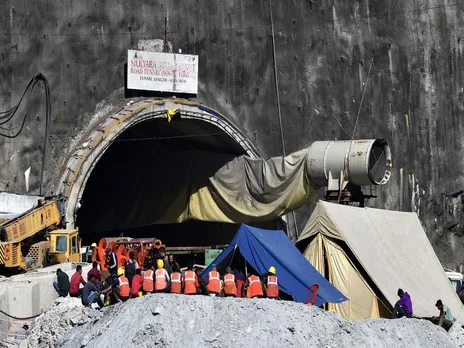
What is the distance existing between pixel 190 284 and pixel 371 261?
7219mm

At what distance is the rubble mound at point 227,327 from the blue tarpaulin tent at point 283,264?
3.80 meters

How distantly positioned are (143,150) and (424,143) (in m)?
10.6

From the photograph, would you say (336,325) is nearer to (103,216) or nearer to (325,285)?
(325,285)

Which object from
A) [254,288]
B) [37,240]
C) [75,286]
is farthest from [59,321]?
[37,240]

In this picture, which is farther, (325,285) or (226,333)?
(325,285)

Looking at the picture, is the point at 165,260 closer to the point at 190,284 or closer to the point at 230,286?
the point at 230,286

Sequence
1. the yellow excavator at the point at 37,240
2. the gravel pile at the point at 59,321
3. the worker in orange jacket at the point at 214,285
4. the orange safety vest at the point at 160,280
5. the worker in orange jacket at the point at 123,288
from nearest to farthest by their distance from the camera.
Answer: the gravel pile at the point at 59,321 < the worker in orange jacket at the point at 123,288 < the orange safety vest at the point at 160,280 < the worker in orange jacket at the point at 214,285 < the yellow excavator at the point at 37,240

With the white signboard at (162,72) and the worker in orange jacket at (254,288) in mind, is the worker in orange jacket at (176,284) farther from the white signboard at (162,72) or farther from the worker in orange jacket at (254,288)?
the white signboard at (162,72)

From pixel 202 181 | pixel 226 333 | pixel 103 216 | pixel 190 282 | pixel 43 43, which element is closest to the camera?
pixel 226 333

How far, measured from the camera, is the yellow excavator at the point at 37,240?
26.0m

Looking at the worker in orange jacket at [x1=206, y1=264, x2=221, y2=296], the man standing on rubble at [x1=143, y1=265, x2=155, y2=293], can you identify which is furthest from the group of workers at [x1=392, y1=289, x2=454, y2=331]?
the man standing on rubble at [x1=143, y1=265, x2=155, y2=293]

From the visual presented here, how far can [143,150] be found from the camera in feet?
124

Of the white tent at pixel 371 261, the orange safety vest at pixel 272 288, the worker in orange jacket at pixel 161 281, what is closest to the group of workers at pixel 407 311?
the white tent at pixel 371 261

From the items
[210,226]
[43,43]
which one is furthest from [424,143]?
[43,43]
